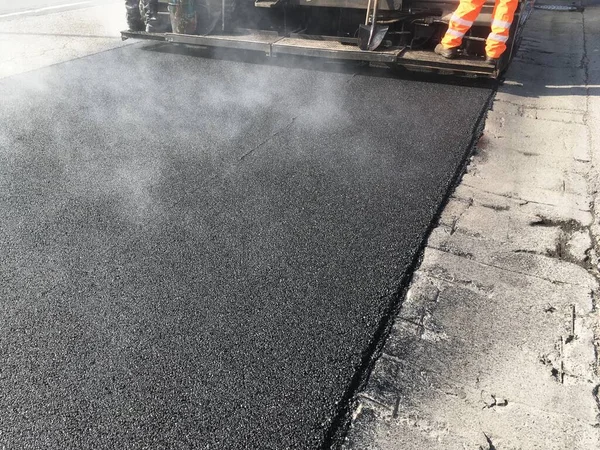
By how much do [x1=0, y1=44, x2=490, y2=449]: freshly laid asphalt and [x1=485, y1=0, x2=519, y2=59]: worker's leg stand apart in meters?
0.51

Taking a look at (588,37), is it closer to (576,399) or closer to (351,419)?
(576,399)

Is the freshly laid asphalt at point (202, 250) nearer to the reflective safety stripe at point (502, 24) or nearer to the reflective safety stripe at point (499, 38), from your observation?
the reflective safety stripe at point (499, 38)

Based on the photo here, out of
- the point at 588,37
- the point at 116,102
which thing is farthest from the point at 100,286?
the point at 588,37

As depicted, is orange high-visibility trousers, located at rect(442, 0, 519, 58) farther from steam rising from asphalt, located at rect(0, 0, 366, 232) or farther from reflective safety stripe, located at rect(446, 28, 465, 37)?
steam rising from asphalt, located at rect(0, 0, 366, 232)

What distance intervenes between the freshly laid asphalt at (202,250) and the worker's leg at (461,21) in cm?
68

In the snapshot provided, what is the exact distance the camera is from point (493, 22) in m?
4.88

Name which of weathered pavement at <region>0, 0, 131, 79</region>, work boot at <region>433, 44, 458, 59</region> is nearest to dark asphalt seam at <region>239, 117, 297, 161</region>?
work boot at <region>433, 44, 458, 59</region>

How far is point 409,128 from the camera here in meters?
4.27

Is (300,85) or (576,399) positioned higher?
(300,85)

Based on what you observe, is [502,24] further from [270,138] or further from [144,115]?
[144,115]

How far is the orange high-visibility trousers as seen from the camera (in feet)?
15.5

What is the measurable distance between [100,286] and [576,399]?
2.29m

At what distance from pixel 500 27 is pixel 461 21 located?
0.40 m

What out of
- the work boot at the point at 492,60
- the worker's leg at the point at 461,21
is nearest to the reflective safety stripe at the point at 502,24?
the worker's leg at the point at 461,21
